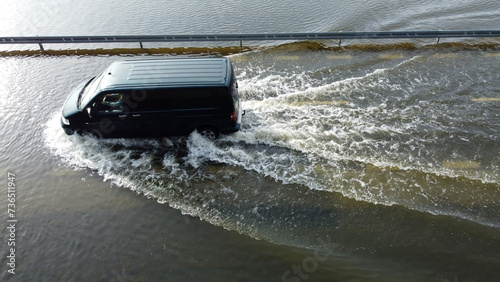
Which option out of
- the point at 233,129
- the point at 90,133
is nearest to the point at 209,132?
the point at 233,129

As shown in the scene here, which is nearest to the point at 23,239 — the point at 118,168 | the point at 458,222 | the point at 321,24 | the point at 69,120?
the point at 118,168

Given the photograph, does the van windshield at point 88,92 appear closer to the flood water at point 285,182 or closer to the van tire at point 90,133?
the van tire at point 90,133

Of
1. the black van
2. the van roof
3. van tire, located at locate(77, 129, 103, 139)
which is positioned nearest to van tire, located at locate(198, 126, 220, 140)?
the black van

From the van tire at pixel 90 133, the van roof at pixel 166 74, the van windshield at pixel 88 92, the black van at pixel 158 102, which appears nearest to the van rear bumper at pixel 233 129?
the black van at pixel 158 102

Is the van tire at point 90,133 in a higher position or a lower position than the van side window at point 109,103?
lower

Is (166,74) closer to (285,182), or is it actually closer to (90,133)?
(90,133)

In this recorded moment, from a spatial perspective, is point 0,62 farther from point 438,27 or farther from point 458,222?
→ point 438,27
